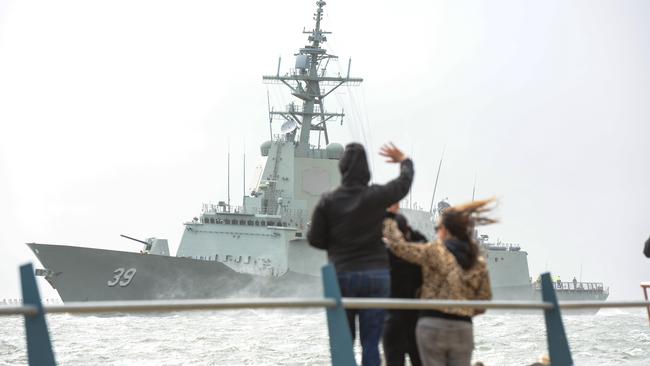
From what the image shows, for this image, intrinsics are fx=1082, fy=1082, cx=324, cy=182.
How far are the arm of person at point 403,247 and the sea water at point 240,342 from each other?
12185mm

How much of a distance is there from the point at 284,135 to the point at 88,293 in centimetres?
1055

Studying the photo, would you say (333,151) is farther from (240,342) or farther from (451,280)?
(451,280)

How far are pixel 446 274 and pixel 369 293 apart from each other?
45cm

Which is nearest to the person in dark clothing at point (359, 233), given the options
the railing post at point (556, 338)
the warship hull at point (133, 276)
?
the railing post at point (556, 338)

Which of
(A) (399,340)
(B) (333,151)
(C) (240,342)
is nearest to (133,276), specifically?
(B) (333,151)

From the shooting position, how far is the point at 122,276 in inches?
1569

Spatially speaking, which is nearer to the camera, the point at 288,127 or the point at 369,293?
the point at 369,293

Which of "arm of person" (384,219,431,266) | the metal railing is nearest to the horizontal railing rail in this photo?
the metal railing

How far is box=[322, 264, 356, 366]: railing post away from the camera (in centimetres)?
428

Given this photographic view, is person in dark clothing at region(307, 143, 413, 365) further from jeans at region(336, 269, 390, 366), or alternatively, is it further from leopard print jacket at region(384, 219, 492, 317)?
leopard print jacket at region(384, 219, 492, 317)

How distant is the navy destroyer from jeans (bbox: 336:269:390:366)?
34.5 metres

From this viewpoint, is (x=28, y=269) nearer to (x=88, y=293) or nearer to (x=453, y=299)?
(x=453, y=299)

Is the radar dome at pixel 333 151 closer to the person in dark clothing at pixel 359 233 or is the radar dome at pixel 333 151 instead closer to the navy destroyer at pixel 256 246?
the navy destroyer at pixel 256 246

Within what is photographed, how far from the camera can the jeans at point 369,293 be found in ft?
16.8
